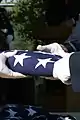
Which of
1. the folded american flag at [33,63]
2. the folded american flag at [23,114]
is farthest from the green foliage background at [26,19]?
the folded american flag at [33,63]

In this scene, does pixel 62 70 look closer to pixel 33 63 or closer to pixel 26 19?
pixel 33 63

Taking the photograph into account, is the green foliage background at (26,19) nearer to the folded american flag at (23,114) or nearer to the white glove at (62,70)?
the folded american flag at (23,114)

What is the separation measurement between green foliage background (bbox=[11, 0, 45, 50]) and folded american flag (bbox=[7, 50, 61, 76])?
3.45 ft

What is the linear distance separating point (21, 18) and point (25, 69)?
1.17 m

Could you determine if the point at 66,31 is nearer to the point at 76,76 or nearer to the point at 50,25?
the point at 50,25

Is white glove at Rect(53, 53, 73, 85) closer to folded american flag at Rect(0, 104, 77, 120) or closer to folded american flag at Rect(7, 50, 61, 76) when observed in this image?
folded american flag at Rect(7, 50, 61, 76)

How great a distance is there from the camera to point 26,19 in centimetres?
226

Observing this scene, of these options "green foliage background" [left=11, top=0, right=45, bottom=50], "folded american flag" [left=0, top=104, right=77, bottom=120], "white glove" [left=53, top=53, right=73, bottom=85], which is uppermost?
"green foliage background" [left=11, top=0, right=45, bottom=50]

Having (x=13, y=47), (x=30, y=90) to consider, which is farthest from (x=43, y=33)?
(x=30, y=90)

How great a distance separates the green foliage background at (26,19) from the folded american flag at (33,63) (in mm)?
1052

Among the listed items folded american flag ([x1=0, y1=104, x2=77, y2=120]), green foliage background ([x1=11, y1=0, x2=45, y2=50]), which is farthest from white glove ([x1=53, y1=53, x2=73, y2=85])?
green foliage background ([x1=11, y1=0, x2=45, y2=50])

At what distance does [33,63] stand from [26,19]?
45.8 inches

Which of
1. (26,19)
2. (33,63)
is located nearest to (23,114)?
(33,63)

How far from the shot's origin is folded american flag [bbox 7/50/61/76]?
43.6 inches
